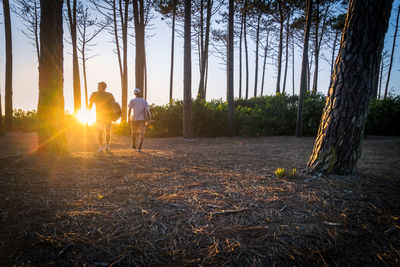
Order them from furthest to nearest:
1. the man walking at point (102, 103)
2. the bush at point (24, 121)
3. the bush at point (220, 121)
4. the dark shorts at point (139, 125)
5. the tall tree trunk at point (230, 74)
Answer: the bush at point (24, 121)
the bush at point (220, 121)
the tall tree trunk at point (230, 74)
the dark shorts at point (139, 125)
the man walking at point (102, 103)

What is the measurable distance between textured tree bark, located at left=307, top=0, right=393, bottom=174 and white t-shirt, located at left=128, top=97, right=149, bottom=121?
4898mm

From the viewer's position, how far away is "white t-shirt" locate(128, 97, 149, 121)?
20.3 ft

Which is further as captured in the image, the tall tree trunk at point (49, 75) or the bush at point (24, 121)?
the bush at point (24, 121)

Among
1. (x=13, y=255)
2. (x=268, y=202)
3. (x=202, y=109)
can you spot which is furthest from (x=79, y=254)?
(x=202, y=109)

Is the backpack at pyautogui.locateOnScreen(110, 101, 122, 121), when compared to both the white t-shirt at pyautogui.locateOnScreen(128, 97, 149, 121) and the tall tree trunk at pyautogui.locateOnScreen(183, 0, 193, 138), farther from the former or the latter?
the tall tree trunk at pyautogui.locateOnScreen(183, 0, 193, 138)

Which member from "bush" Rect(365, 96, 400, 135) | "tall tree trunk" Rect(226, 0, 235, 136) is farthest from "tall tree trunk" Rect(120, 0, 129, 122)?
"bush" Rect(365, 96, 400, 135)

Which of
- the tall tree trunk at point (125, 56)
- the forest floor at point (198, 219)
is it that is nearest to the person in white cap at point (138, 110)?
the forest floor at point (198, 219)

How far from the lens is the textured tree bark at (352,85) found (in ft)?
9.31

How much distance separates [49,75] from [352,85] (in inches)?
228

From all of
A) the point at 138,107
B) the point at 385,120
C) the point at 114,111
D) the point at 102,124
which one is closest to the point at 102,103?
the point at 114,111

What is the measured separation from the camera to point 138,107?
6.20m

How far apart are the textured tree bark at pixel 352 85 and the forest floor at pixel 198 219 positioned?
40 cm

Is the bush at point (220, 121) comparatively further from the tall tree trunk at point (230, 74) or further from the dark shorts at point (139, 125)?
the dark shorts at point (139, 125)

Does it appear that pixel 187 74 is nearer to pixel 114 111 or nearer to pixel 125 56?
pixel 114 111
